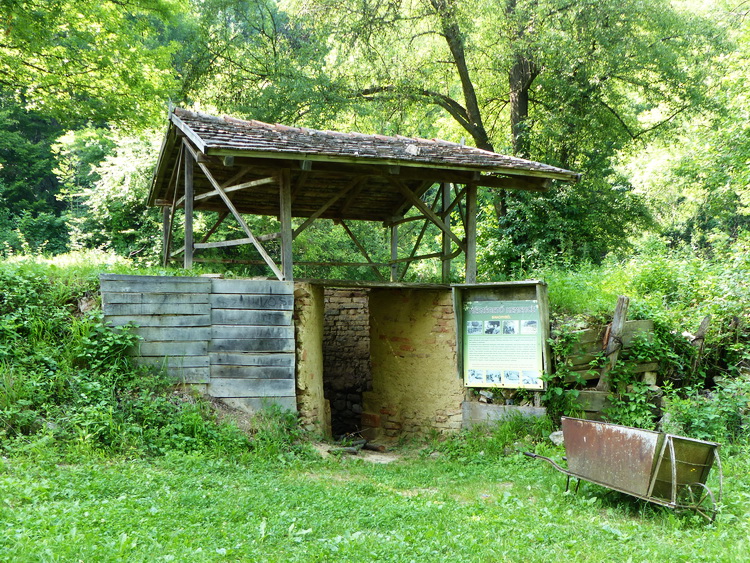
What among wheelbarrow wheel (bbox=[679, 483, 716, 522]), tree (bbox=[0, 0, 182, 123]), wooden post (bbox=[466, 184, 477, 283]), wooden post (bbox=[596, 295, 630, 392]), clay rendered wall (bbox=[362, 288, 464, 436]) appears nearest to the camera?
wheelbarrow wheel (bbox=[679, 483, 716, 522])

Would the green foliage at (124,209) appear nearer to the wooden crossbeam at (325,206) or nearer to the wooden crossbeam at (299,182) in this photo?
the wooden crossbeam at (299,182)

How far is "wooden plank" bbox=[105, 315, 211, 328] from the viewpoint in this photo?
7328mm

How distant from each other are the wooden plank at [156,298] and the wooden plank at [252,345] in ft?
1.84

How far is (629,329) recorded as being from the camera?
27.7 feet

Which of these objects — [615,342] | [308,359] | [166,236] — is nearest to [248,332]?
[308,359]

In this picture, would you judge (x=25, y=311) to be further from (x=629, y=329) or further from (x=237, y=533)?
(x=629, y=329)

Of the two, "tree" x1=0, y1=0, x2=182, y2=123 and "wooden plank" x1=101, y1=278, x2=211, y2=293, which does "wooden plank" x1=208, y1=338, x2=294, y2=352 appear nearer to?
"wooden plank" x1=101, y1=278, x2=211, y2=293

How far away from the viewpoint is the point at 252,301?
791 cm

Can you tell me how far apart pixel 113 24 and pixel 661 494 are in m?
13.2

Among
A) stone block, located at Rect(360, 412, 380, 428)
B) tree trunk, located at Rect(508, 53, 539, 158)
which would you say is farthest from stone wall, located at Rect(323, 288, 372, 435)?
tree trunk, located at Rect(508, 53, 539, 158)

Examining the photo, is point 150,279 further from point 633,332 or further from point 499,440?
point 633,332

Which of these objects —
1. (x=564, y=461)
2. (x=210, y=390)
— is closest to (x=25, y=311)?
(x=210, y=390)

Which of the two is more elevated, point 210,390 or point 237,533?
point 210,390

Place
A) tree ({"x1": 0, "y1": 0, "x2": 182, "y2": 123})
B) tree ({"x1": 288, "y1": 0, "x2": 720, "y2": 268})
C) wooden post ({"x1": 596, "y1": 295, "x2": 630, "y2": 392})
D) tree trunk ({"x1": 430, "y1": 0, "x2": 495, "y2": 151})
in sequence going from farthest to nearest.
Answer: tree trunk ({"x1": 430, "y1": 0, "x2": 495, "y2": 151}) → tree ({"x1": 288, "y1": 0, "x2": 720, "y2": 268}) → tree ({"x1": 0, "y1": 0, "x2": 182, "y2": 123}) → wooden post ({"x1": 596, "y1": 295, "x2": 630, "y2": 392})
